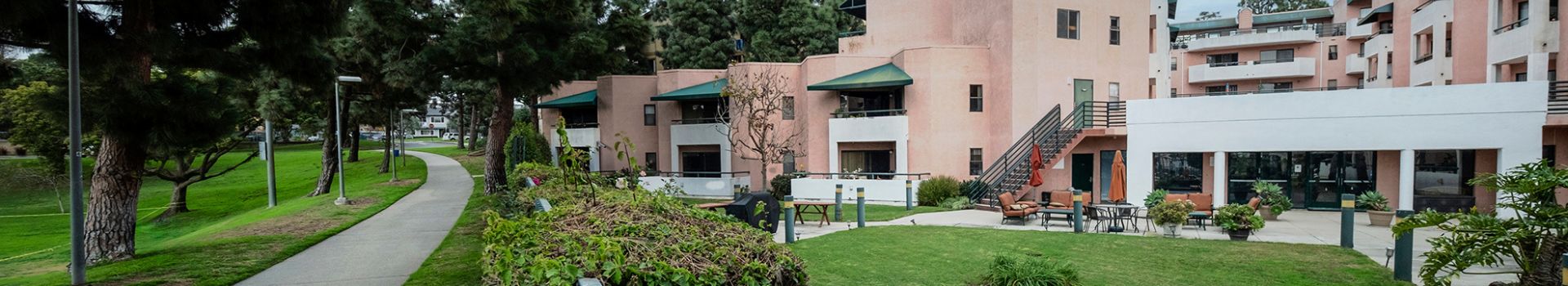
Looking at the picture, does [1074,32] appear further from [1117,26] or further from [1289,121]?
[1289,121]

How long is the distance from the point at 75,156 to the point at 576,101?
25.2m

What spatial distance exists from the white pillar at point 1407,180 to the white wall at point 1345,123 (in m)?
0.27

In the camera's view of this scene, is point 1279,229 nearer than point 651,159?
Yes

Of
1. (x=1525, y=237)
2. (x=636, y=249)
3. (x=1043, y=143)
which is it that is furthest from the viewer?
(x=1043, y=143)

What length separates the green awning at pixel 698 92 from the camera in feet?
99.2

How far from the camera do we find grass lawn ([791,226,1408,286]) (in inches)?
400

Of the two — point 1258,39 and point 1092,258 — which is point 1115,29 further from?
point 1258,39

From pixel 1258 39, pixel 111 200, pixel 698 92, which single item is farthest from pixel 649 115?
pixel 1258 39

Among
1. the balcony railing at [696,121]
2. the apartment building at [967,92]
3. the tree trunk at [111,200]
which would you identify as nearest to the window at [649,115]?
the balcony railing at [696,121]

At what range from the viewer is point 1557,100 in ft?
57.3

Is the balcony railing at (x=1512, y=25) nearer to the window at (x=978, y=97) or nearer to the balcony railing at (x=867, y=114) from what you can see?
the window at (x=978, y=97)

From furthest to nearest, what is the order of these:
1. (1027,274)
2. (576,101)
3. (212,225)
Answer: (576,101)
(212,225)
(1027,274)

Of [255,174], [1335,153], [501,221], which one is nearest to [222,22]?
[501,221]

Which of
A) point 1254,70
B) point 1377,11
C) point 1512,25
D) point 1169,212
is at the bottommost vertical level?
point 1169,212
